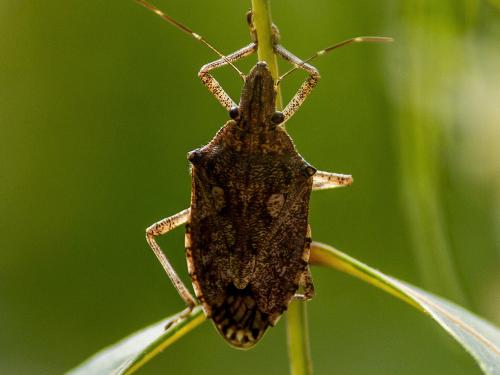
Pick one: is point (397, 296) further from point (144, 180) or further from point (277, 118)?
point (144, 180)

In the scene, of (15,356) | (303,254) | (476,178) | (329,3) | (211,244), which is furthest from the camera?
(15,356)

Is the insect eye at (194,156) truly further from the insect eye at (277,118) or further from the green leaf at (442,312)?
the green leaf at (442,312)

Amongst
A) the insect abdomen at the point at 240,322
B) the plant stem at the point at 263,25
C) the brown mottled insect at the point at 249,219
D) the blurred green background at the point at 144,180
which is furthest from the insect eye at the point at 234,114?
the blurred green background at the point at 144,180

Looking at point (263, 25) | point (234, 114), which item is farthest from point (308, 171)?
point (263, 25)

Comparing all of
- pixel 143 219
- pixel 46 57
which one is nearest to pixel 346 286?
pixel 143 219

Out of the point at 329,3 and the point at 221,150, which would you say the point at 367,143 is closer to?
the point at 329,3

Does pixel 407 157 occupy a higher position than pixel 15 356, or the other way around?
pixel 407 157
